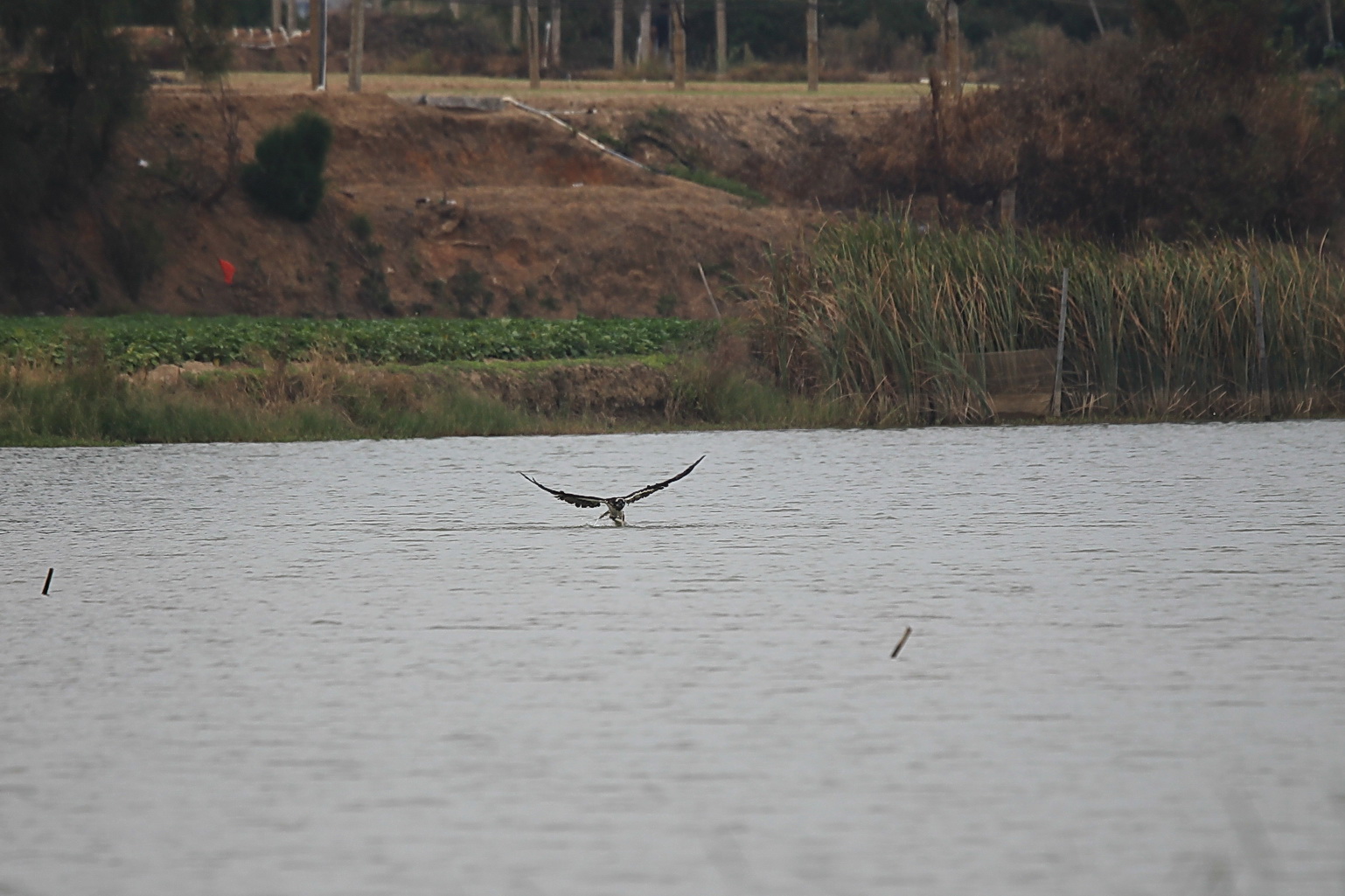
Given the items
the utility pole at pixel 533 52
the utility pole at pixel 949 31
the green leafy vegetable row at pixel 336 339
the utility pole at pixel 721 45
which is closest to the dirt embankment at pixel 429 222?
the utility pole at pixel 533 52

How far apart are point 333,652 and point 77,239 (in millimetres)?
31821

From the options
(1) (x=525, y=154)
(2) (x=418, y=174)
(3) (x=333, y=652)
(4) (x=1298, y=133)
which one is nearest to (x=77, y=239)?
(2) (x=418, y=174)

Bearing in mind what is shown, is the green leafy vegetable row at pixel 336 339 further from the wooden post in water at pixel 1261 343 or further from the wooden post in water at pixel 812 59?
the wooden post in water at pixel 812 59

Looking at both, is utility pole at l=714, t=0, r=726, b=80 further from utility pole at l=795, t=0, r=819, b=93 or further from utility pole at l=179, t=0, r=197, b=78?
utility pole at l=179, t=0, r=197, b=78

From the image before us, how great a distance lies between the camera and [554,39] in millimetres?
74812

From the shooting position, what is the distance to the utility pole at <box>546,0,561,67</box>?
236 ft

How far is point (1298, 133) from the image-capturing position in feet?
135

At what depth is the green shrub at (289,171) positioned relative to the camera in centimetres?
4419

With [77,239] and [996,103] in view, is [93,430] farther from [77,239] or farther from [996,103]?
[996,103]

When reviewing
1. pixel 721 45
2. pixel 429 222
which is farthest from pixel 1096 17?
pixel 429 222

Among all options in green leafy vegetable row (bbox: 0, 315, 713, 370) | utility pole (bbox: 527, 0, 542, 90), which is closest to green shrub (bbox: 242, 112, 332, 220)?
green leafy vegetable row (bbox: 0, 315, 713, 370)

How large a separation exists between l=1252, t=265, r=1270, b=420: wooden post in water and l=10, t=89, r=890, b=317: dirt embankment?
13.7 metres

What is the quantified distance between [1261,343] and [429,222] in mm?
25484

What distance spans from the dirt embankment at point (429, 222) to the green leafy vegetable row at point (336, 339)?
6.81 metres
